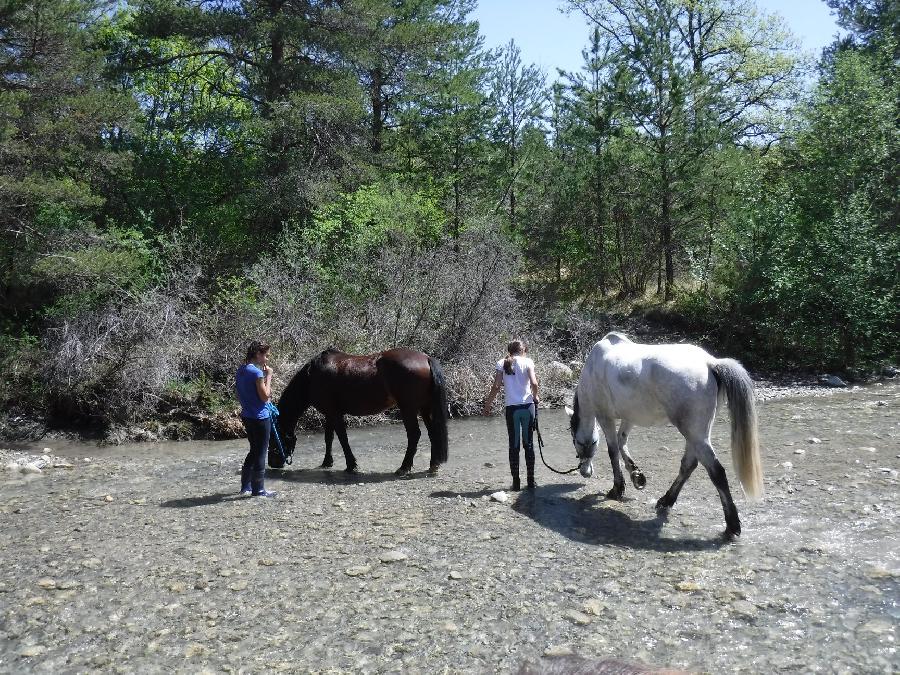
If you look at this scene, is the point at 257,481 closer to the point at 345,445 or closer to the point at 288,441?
the point at 345,445

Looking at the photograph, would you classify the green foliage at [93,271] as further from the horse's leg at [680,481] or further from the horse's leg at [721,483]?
the horse's leg at [721,483]

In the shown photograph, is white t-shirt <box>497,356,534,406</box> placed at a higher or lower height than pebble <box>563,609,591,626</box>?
higher

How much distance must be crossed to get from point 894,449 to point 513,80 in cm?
1848

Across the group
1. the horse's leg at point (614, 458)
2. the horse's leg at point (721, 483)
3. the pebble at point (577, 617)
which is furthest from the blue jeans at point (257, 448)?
the horse's leg at point (721, 483)

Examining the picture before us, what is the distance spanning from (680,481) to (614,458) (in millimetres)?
832

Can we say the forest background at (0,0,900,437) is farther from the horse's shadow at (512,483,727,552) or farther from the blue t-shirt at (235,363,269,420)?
the horse's shadow at (512,483,727,552)

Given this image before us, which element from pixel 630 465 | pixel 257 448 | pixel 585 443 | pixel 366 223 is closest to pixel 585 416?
pixel 585 443

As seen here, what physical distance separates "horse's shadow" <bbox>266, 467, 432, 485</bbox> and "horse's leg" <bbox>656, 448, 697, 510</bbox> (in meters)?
3.17

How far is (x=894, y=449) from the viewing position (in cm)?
977

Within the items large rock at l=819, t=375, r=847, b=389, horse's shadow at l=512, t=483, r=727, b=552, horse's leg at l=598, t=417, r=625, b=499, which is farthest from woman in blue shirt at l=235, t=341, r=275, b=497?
large rock at l=819, t=375, r=847, b=389

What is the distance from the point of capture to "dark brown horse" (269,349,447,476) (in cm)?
938

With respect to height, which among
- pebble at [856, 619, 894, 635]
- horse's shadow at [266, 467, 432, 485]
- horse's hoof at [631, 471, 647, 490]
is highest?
horse's hoof at [631, 471, 647, 490]

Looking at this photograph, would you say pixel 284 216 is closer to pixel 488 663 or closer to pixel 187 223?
pixel 187 223

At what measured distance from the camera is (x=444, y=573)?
566 centimetres
